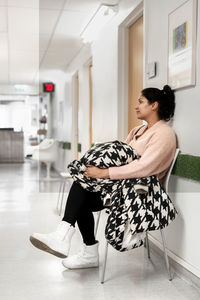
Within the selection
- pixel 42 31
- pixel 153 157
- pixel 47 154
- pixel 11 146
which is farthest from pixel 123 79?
pixel 11 146

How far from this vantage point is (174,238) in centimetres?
272

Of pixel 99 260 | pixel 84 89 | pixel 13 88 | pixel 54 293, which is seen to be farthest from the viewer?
pixel 13 88

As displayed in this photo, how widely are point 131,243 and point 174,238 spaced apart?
0.52m

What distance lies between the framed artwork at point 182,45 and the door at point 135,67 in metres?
1.07

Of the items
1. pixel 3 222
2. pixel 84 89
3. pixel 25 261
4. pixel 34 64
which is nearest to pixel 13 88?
pixel 34 64

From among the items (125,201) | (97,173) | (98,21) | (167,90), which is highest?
(98,21)

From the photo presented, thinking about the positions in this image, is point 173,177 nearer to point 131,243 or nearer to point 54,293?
point 131,243

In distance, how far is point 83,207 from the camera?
2.59 metres

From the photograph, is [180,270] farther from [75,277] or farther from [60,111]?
[60,111]

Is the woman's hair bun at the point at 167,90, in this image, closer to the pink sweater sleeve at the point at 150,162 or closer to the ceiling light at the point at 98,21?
the pink sweater sleeve at the point at 150,162

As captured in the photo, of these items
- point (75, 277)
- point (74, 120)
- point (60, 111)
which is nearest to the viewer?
point (75, 277)

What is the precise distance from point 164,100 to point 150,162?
577 millimetres

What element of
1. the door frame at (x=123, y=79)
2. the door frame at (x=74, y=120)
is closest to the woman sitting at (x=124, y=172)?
the door frame at (x=123, y=79)

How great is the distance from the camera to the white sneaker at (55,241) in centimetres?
240
